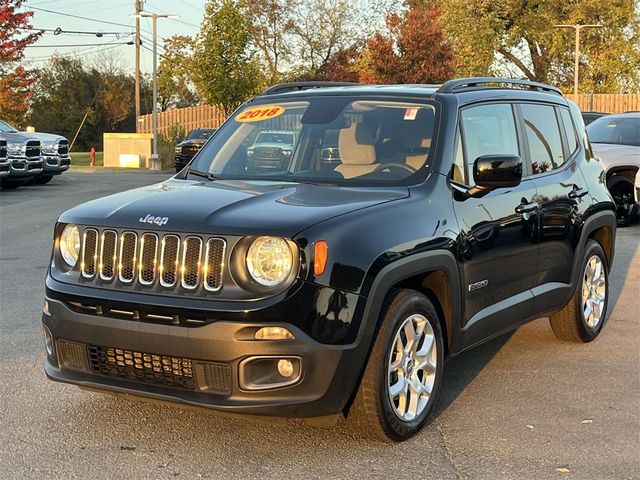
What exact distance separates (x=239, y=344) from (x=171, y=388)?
1.47 ft

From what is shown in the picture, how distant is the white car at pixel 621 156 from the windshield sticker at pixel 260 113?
862 cm

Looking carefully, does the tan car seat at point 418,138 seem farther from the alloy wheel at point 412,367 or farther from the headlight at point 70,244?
the headlight at point 70,244

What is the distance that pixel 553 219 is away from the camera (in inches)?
233

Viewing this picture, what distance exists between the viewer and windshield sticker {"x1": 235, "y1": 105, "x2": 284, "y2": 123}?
584cm

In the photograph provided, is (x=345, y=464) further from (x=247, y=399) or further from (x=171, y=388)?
(x=171, y=388)

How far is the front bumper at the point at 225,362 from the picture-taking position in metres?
3.91

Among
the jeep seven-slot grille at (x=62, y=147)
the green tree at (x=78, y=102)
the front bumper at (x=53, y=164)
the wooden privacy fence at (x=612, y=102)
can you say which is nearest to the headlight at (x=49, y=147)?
the front bumper at (x=53, y=164)

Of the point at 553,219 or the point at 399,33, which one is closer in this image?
the point at 553,219

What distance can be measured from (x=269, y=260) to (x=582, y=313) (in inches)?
131

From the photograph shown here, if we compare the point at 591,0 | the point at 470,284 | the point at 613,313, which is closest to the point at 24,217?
the point at 613,313

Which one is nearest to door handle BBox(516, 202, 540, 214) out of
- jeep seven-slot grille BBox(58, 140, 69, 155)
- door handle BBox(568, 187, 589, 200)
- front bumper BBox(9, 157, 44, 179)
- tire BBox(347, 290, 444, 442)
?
door handle BBox(568, 187, 589, 200)

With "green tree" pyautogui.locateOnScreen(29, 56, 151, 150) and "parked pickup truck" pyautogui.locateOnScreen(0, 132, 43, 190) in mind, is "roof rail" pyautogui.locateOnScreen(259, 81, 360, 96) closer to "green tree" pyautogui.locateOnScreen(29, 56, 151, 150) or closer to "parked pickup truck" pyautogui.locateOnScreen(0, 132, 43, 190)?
"parked pickup truck" pyautogui.locateOnScreen(0, 132, 43, 190)

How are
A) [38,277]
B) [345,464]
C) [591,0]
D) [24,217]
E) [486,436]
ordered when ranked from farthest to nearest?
[591,0]
[24,217]
[38,277]
[486,436]
[345,464]

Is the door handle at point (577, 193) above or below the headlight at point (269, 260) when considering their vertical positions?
above
